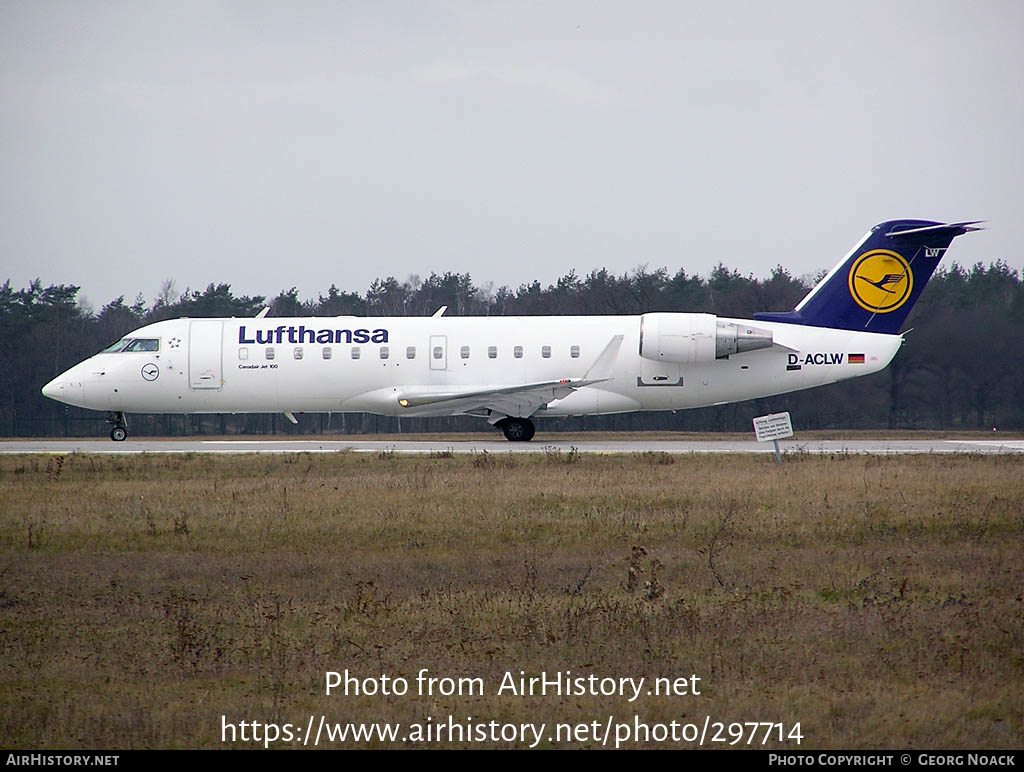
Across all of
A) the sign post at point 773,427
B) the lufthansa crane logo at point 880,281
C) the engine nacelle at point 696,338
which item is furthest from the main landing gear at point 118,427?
the lufthansa crane logo at point 880,281

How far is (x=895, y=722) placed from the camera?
6824 mm

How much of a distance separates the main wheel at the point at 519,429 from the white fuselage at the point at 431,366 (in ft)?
2.73

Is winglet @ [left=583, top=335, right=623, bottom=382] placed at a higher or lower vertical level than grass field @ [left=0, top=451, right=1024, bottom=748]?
higher

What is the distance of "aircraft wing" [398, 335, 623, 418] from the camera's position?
2822 centimetres

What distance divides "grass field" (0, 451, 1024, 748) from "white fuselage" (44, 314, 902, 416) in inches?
451

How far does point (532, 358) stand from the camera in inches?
1154

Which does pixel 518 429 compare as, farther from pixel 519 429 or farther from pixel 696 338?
pixel 696 338

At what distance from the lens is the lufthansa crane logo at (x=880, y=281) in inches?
1141

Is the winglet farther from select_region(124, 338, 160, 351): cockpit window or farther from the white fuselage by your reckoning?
select_region(124, 338, 160, 351): cockpit window

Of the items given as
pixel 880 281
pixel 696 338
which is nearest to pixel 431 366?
pixel 696 338

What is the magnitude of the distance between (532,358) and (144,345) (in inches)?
437

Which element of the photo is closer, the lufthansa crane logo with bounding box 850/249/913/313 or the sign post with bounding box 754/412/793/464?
the sign post with bounding box 754/412/793/464

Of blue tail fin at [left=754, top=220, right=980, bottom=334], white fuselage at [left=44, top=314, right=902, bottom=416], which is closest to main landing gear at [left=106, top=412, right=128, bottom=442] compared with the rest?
white fuselage at [left=44, top=314, right=902, bottom=416]

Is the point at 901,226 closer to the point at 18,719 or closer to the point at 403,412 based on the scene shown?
the point at 403,412
